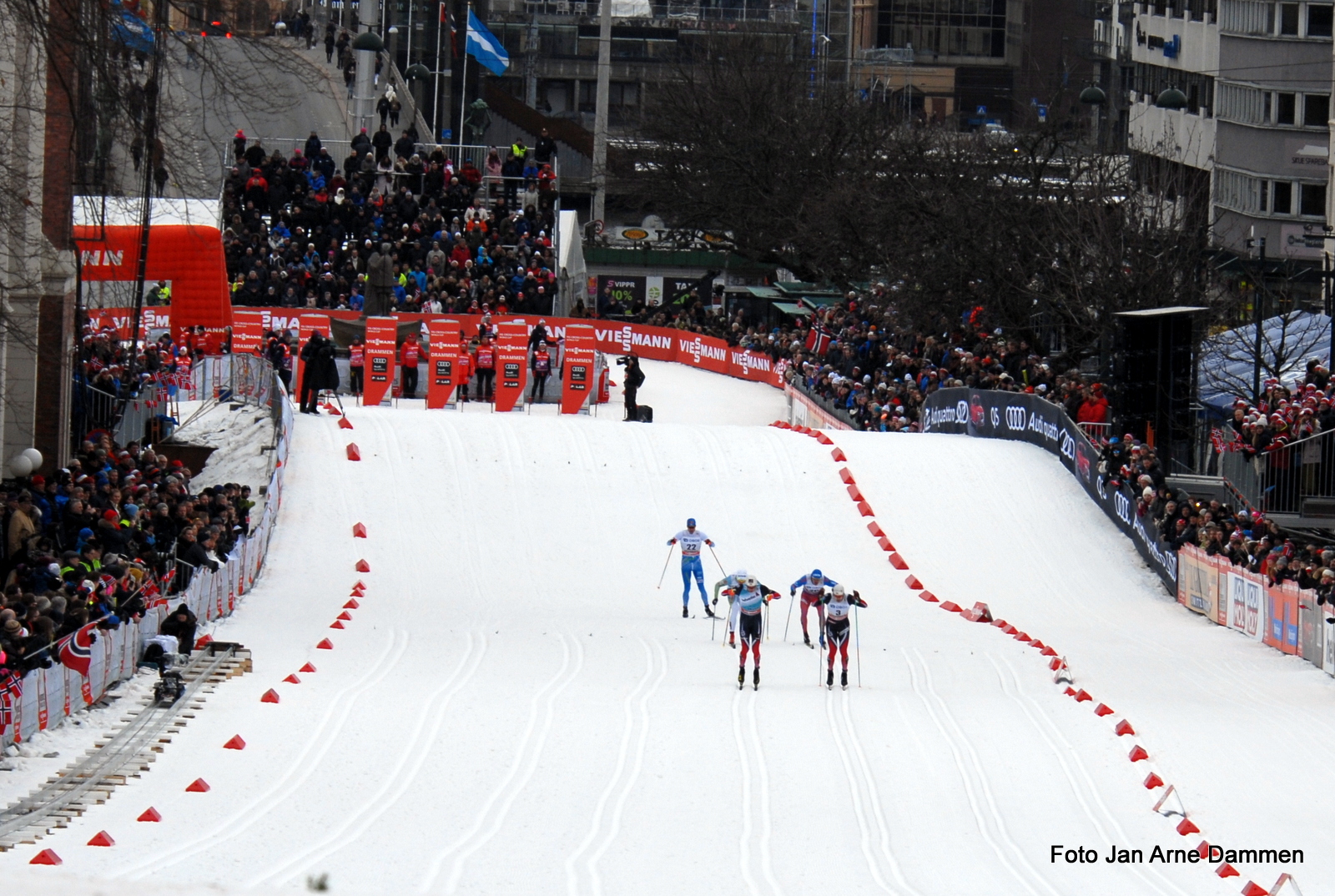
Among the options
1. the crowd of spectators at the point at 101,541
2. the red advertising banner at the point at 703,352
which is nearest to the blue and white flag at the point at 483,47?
the red advertising banner at the point at 703,352

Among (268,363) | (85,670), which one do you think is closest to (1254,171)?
(268,363)

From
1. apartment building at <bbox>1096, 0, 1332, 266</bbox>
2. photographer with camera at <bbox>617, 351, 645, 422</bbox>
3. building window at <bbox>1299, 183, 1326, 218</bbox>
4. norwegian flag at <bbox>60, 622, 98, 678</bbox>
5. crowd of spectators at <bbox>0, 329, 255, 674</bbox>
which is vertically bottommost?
norwegian flag at <bbox>60, 622, 98, 678</bbox>

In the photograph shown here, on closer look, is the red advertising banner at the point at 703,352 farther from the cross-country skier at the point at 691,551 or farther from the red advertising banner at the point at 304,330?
the cross-country skier at the point at 691,551

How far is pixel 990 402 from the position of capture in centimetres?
3519

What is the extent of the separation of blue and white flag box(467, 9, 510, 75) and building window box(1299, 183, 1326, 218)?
25.5m

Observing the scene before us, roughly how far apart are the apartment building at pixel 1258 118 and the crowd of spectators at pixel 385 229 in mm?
21025

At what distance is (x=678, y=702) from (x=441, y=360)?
20.5 m

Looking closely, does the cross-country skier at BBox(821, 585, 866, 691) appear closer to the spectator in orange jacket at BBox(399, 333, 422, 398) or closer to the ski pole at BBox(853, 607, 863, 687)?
the ski pole at BBox(853, 607, 863, 687)

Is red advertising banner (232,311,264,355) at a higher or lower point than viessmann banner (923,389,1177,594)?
higher

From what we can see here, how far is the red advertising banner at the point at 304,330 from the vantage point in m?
37.3

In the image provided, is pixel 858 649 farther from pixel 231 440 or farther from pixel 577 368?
pixel 577 368

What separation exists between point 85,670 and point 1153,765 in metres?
9.18

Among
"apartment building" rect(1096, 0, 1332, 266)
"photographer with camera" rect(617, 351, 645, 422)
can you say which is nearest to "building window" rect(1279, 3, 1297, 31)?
"apartment building" rect(1096, 0, 1332, 266)

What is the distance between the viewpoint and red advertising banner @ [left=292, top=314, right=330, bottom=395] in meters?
37.3
